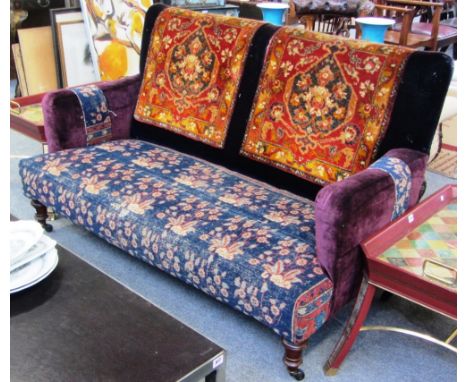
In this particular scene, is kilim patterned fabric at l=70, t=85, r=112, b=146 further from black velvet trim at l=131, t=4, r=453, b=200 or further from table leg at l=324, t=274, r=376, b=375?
table leg at l=324, t=274, r=376, b=375

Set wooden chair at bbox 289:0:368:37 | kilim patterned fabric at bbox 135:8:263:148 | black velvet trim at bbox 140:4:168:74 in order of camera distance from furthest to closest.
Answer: wooden chair at bbox 289:0:368:37 < black velvet trim at bbox 140:4:168:74 < kilim patterned fabric at bbox 135:8:263:148

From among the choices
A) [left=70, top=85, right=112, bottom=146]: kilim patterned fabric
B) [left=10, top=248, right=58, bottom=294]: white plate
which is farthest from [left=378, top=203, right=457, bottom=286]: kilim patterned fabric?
[left=70, top=85, right=112, bottom=146]: kilim patterned fabric

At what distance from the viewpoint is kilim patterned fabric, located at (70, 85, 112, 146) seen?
2326mm

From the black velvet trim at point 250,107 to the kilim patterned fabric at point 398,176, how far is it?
123 millimetres

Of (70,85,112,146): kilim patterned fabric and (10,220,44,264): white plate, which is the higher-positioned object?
(70,85,112,146): kilim patterned fabric

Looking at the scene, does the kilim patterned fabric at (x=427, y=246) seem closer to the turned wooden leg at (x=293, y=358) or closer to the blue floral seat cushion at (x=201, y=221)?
the blue floral seat cushion at (x=201, y=221)

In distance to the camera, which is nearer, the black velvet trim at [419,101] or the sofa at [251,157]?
the sofa at [251,157]

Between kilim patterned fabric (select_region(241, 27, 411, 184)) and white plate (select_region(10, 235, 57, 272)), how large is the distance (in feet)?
2.95

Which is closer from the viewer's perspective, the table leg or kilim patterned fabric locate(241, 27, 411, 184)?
the table leg

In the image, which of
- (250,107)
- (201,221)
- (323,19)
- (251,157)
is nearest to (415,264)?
(201,221)

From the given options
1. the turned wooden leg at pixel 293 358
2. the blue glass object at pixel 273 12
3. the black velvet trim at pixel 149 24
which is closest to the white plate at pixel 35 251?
the turned wooden leg at pixel 293 358

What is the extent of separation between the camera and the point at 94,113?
2.36 meters

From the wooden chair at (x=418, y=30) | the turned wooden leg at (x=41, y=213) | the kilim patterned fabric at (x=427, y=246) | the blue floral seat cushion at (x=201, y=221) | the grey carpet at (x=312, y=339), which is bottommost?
Result: the grey carpet at (x=312, y=339)

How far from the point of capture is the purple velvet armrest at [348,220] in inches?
58.9
